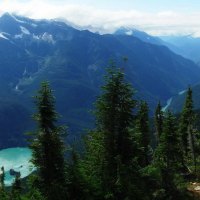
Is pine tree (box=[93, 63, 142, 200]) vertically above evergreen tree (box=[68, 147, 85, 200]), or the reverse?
pine tree (box=[93, 63, 142, 200])

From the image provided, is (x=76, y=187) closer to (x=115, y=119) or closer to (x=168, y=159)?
(x=115, y=119)

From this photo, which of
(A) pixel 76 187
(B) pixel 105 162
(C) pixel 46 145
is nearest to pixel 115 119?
(B) pixel 105 162

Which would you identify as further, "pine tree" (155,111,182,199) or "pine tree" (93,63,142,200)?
"pine tree" (93,63,142,200)

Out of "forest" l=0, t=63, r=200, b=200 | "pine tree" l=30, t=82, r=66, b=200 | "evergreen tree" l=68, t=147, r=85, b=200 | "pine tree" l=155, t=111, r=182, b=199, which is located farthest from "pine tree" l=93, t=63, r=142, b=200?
"pine tree" l=30, t=82, r=66, b=200

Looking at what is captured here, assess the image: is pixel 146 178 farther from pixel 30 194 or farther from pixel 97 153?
pixel 30 194

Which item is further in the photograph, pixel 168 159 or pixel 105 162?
pixel 168 159

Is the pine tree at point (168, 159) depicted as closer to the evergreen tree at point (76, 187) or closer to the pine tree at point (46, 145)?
the evergreen tree at point (76, 187)

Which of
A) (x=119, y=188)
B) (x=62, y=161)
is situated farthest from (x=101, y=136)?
(x=119, y=188)

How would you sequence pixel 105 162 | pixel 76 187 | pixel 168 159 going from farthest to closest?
pixel 168 159 < pixel 105 162 < pixel 76 187

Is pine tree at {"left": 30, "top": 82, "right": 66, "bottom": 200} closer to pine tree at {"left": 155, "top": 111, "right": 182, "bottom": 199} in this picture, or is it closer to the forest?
the forest

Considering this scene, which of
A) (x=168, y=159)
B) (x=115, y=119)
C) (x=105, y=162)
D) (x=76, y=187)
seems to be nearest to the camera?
(x=76, y=187)
